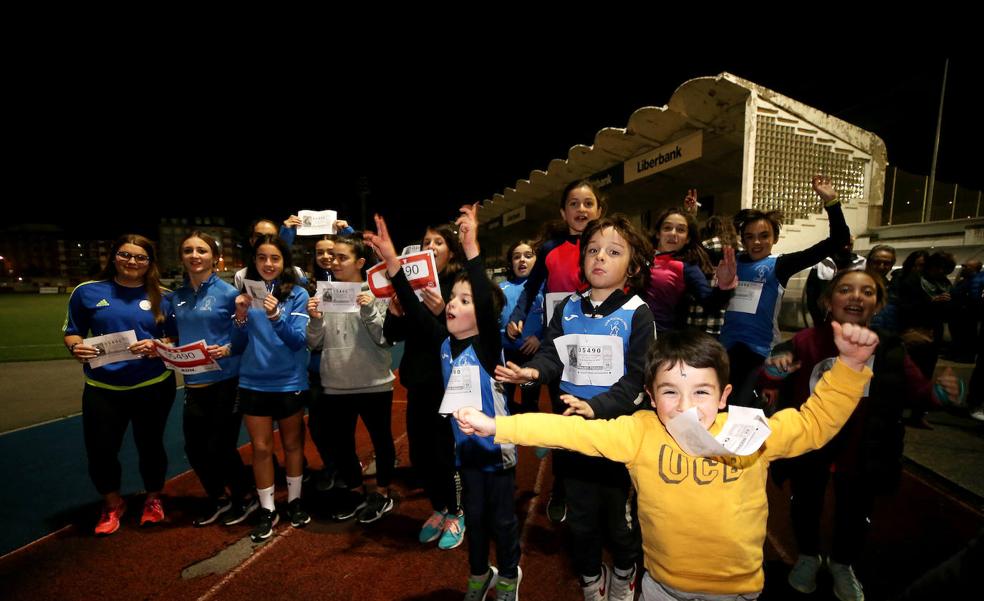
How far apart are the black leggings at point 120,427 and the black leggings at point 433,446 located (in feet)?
5.90

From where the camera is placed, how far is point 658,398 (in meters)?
1.65

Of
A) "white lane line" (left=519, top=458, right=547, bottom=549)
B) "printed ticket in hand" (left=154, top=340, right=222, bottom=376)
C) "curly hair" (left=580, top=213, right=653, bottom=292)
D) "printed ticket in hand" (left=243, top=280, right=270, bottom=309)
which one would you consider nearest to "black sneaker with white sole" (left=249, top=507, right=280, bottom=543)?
"printed ticket in hand" (left=154, top=340, right=222, bottom=376)

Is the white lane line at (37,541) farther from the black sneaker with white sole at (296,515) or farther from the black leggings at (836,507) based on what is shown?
the black leggings at (836,507)

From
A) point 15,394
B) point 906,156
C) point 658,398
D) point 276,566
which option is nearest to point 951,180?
point 906,156

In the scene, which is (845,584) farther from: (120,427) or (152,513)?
(120,427)

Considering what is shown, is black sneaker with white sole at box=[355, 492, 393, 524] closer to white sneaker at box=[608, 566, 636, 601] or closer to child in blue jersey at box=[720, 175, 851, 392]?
white sneaker at box=[608, 566, 636, 601]

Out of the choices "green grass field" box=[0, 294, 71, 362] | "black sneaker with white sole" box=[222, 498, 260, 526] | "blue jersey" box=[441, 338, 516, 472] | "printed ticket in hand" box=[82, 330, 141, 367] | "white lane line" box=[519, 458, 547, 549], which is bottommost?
"green grass field" box=[0, 294, 71, 362]

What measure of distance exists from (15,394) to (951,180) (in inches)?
973

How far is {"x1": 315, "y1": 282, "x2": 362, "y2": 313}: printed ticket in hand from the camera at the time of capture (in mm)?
2883

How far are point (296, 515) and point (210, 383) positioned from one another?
1156 millimetres

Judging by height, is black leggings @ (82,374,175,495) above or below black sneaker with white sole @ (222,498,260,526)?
above

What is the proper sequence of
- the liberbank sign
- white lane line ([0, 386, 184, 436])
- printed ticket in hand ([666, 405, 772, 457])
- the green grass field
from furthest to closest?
the liberbank sign
the green grass field
white lane line ([0, 386, 184, 436])
printed ticket in hand ([666, 405, 772, 457])

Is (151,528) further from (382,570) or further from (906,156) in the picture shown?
(906,156)

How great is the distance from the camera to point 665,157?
13.2 m
